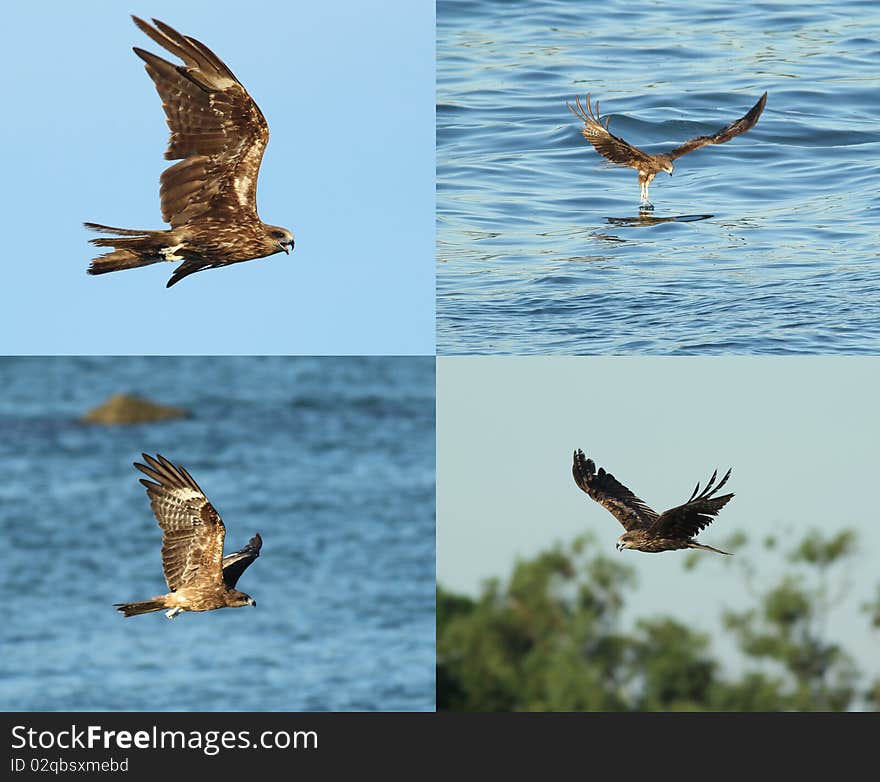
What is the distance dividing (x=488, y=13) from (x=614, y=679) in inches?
734

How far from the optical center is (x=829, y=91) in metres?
14.3

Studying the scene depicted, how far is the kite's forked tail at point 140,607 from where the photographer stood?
731 cm

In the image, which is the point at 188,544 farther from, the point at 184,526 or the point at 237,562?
the point at 237,562

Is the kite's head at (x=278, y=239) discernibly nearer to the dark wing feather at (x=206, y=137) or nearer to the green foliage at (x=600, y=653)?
the dark wing feather at (x=206, y=137)

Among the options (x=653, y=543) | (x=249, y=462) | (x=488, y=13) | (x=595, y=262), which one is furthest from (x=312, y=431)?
(x=653, y=543)

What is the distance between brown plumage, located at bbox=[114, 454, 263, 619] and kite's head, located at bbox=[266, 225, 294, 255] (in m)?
1.30

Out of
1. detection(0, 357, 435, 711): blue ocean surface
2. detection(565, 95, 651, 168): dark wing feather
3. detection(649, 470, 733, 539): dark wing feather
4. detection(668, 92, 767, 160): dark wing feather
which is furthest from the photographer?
detection(0, 357, 435, 711): blue ocean surface

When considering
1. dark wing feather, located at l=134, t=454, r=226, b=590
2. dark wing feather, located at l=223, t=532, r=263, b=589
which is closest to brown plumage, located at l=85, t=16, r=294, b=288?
dark wing feather, located at l=134, t=454, r=226, b=590

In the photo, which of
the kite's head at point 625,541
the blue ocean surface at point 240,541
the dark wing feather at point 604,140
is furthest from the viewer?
the blue ocean surface at point 240,541

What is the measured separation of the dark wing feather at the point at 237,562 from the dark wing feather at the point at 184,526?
5.3 inches

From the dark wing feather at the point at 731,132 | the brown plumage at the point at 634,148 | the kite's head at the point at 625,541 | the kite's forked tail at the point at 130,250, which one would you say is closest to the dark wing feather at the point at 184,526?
the kite's forked tail at the point at 130,250

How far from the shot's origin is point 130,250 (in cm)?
766

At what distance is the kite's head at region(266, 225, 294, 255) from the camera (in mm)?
8086

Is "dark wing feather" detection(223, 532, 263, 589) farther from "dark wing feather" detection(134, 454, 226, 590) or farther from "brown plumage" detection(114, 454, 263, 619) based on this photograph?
"dark wing feather" detection(134, 454, 226, 590)
